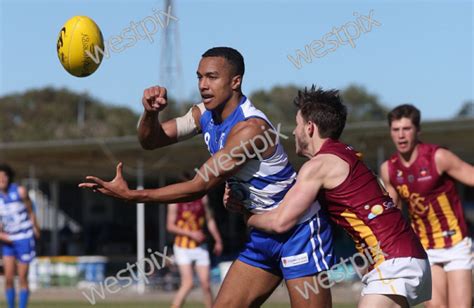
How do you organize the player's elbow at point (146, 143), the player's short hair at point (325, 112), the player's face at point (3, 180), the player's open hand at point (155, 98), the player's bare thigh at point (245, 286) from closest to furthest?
the player's short hair at point (325, 112), the player's open hand at point (155, 98), the player's bare thigh at point (245, 286), the player's elbow at point (146, 143), the player's face at point (3, 180)

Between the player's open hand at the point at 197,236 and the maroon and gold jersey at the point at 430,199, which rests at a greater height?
the maroon and gold jersey at the point at 430,199

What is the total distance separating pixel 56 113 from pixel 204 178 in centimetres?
6981

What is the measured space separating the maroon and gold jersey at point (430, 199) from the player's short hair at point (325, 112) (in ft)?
8.55

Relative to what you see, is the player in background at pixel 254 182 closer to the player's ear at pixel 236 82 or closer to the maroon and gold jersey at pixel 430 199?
the player's ear at pixel 236 82

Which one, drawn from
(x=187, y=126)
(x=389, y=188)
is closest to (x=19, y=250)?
(x=389, y=188)

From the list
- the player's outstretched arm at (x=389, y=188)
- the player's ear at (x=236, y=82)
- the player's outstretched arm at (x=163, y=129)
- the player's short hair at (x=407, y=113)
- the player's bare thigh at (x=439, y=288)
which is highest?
the player's ear at (x=236, y=82)

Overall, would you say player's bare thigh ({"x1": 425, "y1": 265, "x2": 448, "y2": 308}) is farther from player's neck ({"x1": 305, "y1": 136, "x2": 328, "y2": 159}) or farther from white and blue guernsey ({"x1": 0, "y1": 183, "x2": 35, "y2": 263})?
white and blue guernsey ({"x1": 0, "y1": 183, "x2": 35, "y2": 263})

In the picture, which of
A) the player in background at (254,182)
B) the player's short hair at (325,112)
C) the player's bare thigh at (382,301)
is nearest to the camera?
the player's bare thigh at (382,301)

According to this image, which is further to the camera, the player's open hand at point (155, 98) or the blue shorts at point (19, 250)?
the blue shorts at point (19, 250)

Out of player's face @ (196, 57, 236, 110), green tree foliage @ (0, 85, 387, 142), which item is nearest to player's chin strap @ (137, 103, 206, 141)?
player's face @ (196, 57, 236, 110)

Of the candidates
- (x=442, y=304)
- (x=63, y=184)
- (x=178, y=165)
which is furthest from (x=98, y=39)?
(x=63, y=184)

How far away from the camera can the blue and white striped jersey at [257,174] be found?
657 centimetres

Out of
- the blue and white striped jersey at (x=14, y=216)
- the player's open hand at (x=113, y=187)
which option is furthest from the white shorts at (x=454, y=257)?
the blue and white striped jersey at (x=14, y=216)

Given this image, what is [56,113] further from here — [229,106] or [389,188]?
[229,106]
